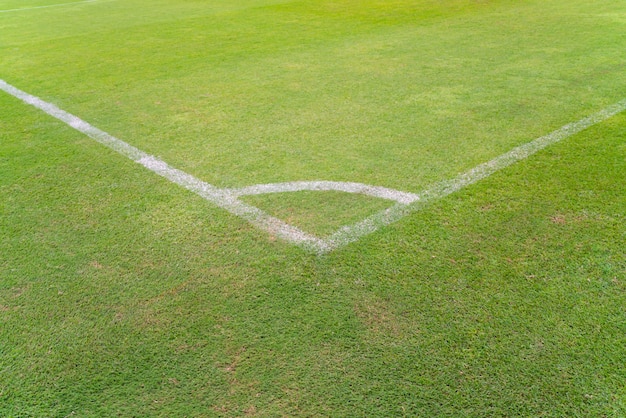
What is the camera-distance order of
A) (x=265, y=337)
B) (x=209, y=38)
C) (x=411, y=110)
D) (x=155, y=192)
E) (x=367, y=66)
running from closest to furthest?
(x=265, y=337) < (x=155, y=192) < (x=411, y=110) < (x=367, y=66) < (x=209, y=38)

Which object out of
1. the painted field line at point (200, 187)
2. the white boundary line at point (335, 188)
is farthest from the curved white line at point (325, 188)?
the painted field line at point (200, 187)

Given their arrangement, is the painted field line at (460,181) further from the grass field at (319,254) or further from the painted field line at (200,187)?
the painted field line at (200,187)

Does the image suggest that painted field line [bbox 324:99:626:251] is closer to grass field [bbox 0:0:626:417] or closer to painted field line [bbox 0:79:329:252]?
grass field [bbox 0:0:626:417]

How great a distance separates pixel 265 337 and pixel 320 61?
4.68 m

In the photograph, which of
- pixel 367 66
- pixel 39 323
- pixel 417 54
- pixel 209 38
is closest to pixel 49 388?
pixel 39 323

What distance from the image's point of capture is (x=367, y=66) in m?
Answer: 6.10

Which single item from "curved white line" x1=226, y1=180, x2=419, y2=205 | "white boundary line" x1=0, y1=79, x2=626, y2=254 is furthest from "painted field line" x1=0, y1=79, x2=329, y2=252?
"curved white line" x1=226, y1=180, x2=419, y2=205

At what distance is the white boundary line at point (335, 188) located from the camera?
302 cm

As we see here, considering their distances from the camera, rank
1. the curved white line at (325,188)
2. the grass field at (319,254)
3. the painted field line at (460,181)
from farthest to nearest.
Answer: the curved white line at (325,188), the painted field line at (460,181), the grass field at (319,254)

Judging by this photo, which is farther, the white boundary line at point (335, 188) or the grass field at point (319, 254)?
the white boundary line at point (335, 188)

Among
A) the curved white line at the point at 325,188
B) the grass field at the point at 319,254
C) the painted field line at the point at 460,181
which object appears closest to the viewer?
the grass field at the point at 319,254

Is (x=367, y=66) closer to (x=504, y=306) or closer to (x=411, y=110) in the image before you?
(x=411, y=110)

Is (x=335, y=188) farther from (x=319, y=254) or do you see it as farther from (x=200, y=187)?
(x=200, y=187)

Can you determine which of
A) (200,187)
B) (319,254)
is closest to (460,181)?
(319,254)
